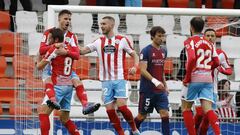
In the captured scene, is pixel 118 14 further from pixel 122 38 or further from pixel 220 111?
pixel 220 111

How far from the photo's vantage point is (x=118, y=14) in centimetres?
1430

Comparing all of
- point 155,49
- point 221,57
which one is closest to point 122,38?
point 155,49

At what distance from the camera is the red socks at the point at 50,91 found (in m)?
12.9

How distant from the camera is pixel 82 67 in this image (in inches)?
584

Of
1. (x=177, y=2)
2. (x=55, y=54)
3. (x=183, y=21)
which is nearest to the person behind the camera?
(x=55, y=54)

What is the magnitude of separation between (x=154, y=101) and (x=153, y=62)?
531mm

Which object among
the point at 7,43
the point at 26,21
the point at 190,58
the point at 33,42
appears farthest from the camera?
the point at 7,43

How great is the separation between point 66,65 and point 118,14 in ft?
5.16

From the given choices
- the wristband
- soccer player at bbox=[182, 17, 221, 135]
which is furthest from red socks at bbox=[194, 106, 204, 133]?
the wristband

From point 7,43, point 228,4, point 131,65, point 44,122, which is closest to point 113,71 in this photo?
point 44,122

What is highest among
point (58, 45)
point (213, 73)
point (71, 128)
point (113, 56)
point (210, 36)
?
point (210, 36)

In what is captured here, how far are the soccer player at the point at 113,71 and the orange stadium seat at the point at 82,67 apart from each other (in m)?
1.29

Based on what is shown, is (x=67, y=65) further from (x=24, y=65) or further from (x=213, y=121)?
(x=213, y=121)

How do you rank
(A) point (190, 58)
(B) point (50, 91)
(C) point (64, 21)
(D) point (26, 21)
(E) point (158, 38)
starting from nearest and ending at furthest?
(A) point (190, 58), (B) point (50, 91), (C) point (64, 21), (E) point (158, 38), (D) point (26, 21)
